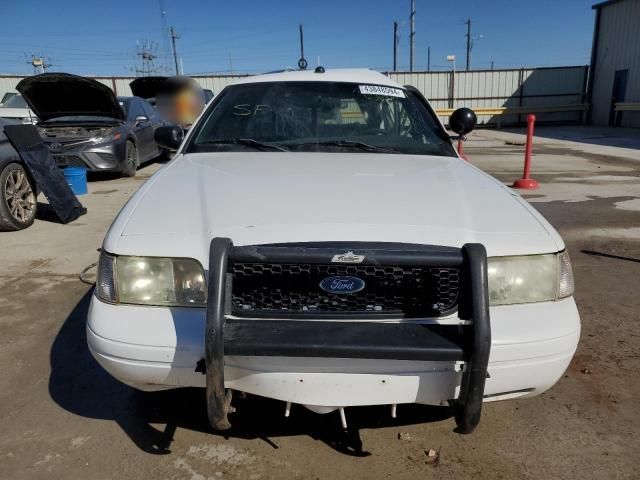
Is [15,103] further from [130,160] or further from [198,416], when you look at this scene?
[198,416]

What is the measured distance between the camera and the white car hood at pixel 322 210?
1867 millimetres

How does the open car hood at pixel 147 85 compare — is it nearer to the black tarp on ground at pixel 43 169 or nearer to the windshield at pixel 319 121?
the black tarp on ground at pixel 43 169

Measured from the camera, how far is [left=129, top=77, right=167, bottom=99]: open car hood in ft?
39.0

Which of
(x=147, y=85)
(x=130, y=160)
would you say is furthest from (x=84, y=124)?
(x=147, y=85)

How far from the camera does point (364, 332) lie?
69.3 inches

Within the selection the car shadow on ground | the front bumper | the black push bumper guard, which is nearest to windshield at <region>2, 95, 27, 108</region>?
the front bumper

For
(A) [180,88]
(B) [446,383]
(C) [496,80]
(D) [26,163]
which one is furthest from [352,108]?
(C) [496,80]

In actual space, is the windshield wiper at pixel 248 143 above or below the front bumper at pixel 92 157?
above

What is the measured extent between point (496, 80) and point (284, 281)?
26548mm

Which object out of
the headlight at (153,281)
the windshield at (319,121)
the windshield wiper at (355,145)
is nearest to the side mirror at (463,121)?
the windshield at (319,121)

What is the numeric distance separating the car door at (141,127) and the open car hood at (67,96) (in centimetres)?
73

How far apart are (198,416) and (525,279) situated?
5.30 feet

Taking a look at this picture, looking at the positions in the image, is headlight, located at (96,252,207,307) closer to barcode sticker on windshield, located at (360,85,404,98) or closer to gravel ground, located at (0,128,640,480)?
gravel ground, located at (0,128,640,480)

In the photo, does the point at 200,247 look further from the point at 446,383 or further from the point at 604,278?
the point at 604,278
